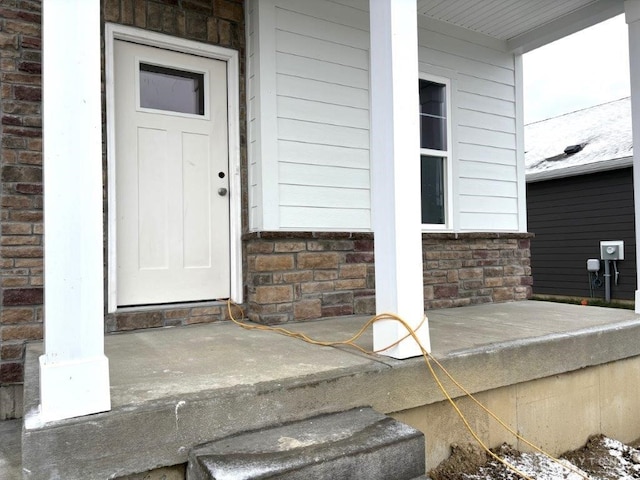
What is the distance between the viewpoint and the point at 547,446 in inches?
108

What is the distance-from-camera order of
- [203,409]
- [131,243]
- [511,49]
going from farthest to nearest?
1. [511,49]
2. [131,243]
3. [203,409]

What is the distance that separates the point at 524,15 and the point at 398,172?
2.96m

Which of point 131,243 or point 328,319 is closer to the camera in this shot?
point 131,243

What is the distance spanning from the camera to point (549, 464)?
2.54 metres

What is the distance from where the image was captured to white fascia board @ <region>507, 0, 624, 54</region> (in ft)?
13.3

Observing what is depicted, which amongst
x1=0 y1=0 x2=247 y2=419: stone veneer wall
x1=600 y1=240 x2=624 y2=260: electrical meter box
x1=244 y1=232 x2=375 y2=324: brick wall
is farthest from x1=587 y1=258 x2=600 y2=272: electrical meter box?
x1=0 y1=0 x2=247 y2=419: stone veneer wall

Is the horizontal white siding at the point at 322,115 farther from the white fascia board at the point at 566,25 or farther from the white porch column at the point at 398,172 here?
the white fascia board at the point at 566,25

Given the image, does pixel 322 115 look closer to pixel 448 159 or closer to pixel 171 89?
pixel 171 89

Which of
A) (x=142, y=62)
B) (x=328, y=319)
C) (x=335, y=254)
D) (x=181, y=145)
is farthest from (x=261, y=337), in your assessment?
(x=142, y=62)

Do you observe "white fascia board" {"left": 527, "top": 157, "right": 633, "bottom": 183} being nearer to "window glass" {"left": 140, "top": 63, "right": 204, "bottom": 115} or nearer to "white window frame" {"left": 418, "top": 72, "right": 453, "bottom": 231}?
"white window frame" {"left": 418, "top": 72, "right": 453, "bottom": 231}

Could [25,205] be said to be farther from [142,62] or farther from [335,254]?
[335,254]

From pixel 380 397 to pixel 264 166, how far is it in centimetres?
189

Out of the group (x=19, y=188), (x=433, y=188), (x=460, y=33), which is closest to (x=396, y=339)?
(x=19, y=188)

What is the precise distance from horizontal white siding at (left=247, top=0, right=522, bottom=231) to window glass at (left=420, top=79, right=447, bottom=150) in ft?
0.33
